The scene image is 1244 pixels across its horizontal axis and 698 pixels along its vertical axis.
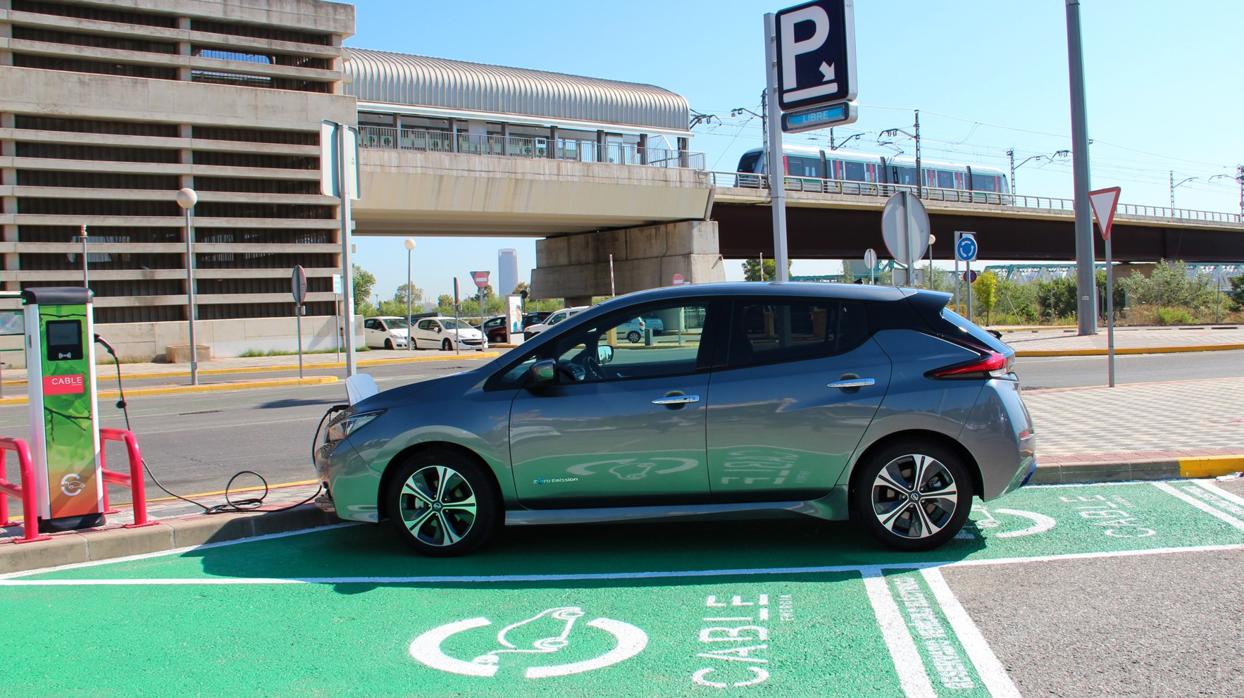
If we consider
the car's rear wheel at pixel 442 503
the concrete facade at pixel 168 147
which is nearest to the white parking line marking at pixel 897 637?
the car's rear wheel at pixel 442 503

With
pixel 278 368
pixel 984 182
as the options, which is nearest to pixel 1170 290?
pixel 984 182

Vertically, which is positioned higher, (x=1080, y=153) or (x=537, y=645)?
(x=1080, y=153)

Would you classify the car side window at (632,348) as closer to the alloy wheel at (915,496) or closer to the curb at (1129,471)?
the alloy wheel at (915,496)

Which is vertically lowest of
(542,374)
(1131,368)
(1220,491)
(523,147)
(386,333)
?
(1220,491)

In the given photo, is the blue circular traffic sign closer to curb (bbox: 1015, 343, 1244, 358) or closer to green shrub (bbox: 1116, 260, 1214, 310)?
curb (bbox: 1015, 343, 1244, 358)

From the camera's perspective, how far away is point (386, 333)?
39.1 meters

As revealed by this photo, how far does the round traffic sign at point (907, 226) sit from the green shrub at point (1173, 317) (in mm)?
37017

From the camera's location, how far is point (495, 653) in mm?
4160

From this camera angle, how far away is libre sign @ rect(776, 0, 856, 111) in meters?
9.88

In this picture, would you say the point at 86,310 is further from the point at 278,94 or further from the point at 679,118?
the point at 679,118

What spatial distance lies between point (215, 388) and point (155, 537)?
16.2 metres

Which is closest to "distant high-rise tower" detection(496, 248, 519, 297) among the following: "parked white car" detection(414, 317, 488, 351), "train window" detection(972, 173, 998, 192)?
"parked white car" detection(414, 317, 488, 351)

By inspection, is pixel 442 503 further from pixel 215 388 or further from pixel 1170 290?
pixel 1170 290

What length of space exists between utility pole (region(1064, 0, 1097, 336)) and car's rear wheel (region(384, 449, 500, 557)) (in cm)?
A: 2507
